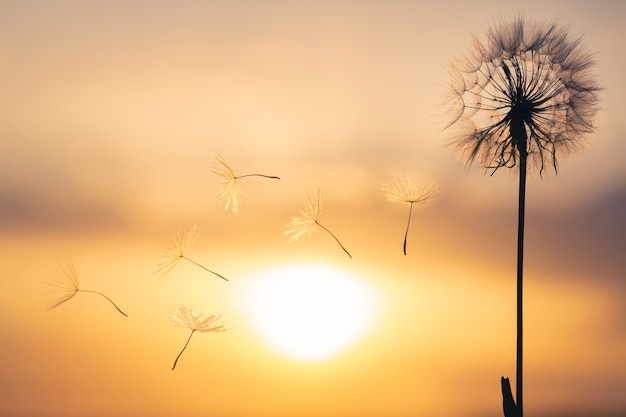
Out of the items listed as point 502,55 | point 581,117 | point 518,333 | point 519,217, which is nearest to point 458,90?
point 502,55

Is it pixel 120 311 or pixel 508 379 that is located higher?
pixel 508 379

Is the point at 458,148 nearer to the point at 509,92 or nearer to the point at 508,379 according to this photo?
the point at 509,92

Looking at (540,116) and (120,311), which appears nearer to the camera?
(120,311)

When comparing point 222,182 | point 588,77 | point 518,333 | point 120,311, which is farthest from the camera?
point 588,77

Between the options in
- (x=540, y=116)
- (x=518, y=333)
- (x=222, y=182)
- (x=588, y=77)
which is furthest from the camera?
(x=588, y=77)

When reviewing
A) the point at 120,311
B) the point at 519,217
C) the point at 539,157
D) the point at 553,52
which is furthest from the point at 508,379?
the point at 553,52

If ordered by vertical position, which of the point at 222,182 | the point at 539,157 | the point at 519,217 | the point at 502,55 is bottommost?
the point at 222,182

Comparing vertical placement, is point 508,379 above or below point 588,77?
below

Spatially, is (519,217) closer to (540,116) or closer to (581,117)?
(540,116)

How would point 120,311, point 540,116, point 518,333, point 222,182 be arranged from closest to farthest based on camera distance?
point 120,311 < point 222,182 < point 518,333 < point 540,116
